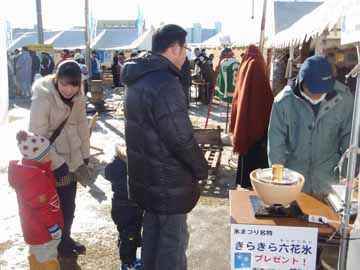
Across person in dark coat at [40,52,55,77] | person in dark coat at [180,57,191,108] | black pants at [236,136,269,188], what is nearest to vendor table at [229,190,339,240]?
person in dark coat at [180,57,191,108]

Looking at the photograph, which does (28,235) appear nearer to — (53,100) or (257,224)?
(53,100)

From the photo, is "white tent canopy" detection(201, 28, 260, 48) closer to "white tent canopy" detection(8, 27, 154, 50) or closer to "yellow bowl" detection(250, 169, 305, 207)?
"yellow bowl" detection(250, 169, 305, 207)

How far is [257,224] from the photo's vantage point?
193 cm

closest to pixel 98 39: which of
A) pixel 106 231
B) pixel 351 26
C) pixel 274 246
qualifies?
pixel 106 231

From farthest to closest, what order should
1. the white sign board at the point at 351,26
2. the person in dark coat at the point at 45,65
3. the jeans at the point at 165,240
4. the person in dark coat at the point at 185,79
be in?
the person in dark coat at the point at 45,65 → the person in dark coat at the point at 185,79 → the jeans at the point at 165,240 → the white sign board at the point at 351,26

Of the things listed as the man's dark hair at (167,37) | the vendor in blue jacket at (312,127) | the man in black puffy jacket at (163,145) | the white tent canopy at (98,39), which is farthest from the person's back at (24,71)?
the vendor in blue jacket at (312,127)

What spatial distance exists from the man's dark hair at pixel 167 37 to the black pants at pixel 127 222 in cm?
121

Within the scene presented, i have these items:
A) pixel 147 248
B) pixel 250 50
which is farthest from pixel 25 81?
pixel 147 248

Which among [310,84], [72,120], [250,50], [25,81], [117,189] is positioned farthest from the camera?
[25,81]

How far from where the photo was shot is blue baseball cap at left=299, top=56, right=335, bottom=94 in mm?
2461

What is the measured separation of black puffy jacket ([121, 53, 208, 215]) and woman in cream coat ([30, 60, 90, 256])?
2.48 ft

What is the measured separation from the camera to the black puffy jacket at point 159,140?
2381 millimetres

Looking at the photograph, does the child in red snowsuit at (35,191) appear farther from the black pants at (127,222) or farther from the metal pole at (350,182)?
the metal pole at (350,182)

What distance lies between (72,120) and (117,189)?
76 cm
